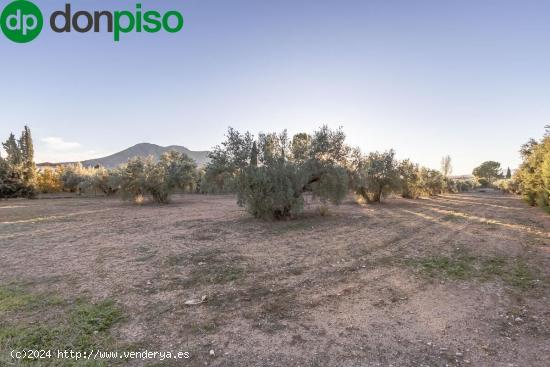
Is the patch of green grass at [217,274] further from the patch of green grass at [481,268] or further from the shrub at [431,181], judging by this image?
the shrub at [431,181]

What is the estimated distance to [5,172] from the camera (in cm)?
3453

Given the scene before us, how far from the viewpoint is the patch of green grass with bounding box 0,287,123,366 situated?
385 centimetres

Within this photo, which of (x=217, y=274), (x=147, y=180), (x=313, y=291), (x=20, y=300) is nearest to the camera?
(x=20, y=300)

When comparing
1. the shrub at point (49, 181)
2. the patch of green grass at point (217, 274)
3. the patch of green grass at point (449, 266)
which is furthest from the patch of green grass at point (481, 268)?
the shrub at point (49, 181)

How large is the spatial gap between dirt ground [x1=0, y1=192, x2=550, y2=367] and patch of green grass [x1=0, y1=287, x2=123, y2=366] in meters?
0.29

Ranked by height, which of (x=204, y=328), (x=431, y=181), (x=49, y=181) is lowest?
(x=204, y=328)

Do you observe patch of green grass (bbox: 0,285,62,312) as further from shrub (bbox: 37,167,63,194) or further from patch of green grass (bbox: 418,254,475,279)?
shrub (bbox: 37,167,63,194)

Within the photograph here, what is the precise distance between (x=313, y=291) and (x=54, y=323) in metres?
4.38

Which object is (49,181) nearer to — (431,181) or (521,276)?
(521,276)

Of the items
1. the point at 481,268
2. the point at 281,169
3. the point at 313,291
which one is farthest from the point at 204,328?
the point at 281,169

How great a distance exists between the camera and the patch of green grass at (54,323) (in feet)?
12.6

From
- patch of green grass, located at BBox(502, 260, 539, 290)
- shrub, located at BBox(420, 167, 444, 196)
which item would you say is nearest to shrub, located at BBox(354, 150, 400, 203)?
patch of green grass, located at BBox(502, 260, 539, 290)

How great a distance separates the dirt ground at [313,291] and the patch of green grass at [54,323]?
0.94 feet

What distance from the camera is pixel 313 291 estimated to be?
18.8 feet
